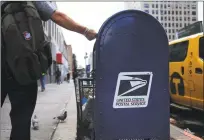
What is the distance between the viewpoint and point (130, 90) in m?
2.99

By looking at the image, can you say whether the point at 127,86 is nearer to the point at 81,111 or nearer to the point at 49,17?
the point at 49,17

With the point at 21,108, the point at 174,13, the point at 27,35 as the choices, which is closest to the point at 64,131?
the point at 21,108

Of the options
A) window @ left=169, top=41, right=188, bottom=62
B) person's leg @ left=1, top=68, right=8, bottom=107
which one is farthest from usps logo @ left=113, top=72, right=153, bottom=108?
window @ left=169, top=41, right=188, bottom=62

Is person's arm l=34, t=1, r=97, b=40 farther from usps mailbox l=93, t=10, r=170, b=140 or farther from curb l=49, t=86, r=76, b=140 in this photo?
curb l=49, t=86, r=76, b=140

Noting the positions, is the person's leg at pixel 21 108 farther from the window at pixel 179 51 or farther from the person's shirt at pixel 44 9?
the window at pixel 179 51

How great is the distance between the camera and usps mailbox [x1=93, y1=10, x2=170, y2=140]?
299 centimetres

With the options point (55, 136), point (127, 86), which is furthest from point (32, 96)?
point (55, 136)

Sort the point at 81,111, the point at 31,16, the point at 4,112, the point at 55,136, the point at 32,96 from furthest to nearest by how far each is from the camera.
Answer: the point at 4,112, the point at 55,136, the point at 81,111, the point at 32,96, the point at 31,16

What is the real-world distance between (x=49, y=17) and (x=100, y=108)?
960 millimetres

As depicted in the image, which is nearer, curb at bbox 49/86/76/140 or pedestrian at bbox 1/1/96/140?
pedestrian at bbox 1/1/96/140

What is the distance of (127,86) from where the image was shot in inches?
118

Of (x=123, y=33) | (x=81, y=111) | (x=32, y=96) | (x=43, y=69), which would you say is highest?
(x=123, y=33)

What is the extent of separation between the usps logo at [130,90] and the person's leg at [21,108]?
769 mm

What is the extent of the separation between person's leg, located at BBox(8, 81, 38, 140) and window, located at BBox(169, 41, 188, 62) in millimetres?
5854
